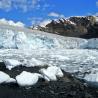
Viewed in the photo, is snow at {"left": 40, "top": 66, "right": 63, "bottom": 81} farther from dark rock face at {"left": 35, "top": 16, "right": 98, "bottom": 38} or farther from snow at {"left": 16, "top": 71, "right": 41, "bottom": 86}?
dark rock face at {"left": 35, "top": 16, "right": 98, "bottom": 38}

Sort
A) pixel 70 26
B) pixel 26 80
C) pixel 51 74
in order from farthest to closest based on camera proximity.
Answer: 1. pixel 70 26
2. pixel 51 74
3. pixel 26 80

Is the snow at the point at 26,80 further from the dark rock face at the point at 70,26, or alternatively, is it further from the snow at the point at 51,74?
the dark rock face at the point at 70,26

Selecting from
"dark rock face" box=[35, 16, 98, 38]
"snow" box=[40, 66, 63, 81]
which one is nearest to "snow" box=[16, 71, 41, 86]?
"snow" box=[40, 66, 63, 81]

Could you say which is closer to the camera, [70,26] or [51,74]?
[51,74]

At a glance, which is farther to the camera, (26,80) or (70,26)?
(70,26)

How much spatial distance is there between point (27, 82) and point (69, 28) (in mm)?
71893

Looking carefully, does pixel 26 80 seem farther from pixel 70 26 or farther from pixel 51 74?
pixel 70 26

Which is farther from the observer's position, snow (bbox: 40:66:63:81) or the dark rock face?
the dark rock face

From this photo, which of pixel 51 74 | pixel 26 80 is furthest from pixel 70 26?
pixel 26 80

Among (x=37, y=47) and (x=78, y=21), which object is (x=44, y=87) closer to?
(x=37, y=47)

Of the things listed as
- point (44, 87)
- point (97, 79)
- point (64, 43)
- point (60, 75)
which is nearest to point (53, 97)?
point (44, 87)

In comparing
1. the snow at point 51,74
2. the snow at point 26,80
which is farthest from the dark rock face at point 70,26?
the snow at point 26,80

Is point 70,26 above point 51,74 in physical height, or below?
above

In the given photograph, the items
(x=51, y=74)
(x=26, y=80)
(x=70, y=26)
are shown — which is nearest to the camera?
(x=26, y=80)
